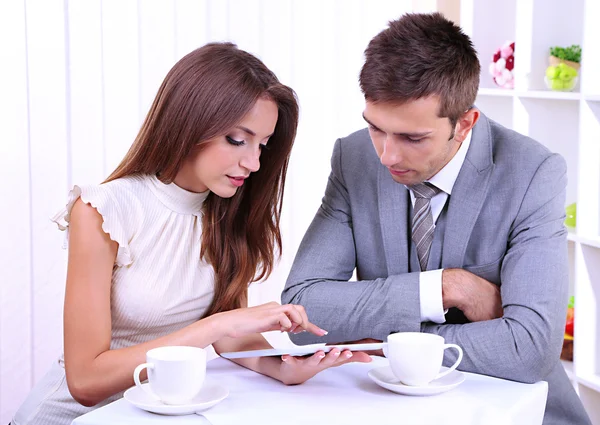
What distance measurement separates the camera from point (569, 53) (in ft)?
9.16

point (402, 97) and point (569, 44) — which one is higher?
point (569, 44)

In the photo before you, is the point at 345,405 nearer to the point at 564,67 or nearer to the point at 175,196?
the point at 175,196

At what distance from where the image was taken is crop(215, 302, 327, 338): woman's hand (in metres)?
1.43

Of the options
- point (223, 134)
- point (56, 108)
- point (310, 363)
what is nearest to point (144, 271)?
point (223, 134)

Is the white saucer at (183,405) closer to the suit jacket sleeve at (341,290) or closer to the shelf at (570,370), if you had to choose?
the suit jacket sleeve at (341,290)

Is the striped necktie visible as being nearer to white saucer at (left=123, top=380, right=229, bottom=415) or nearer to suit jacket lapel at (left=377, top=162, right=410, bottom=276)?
suit jacket lapel at (left=377, top=162, right=410, bottom=276)

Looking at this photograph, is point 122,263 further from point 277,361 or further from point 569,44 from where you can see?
point 569,44

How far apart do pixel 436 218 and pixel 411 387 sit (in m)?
0.56

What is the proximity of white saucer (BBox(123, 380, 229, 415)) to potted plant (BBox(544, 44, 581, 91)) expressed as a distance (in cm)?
197

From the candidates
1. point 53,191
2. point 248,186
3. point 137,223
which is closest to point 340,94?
point 53,191

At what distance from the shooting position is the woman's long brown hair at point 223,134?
1.63 meters

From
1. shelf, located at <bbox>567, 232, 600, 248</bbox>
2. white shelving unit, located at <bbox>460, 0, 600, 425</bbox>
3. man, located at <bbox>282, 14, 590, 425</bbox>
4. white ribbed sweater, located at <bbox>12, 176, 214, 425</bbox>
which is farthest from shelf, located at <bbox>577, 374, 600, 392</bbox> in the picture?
white ribbed sweater, located at <bbox>12, 176, 214, 425</bbox>

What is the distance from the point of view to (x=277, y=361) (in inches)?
56.9

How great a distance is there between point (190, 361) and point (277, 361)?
10.8 inches
